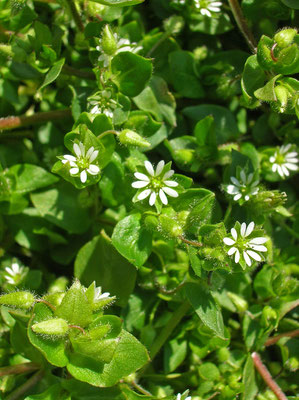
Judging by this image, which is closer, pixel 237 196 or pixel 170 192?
pixel 170 192

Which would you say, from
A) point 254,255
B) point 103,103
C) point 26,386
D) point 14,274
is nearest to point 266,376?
point 254,255

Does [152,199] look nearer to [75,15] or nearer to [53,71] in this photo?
[53,71]

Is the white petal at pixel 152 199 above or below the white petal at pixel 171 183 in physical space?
below

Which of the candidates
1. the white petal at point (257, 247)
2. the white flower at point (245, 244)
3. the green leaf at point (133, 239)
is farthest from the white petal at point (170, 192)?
the white petal at point (257, 247)

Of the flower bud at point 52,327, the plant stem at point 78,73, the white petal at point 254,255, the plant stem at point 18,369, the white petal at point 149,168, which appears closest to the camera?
the flower bud at point 52,327

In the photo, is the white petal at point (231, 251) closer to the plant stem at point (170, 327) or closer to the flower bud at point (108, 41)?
the plant stem at point (170, 327)

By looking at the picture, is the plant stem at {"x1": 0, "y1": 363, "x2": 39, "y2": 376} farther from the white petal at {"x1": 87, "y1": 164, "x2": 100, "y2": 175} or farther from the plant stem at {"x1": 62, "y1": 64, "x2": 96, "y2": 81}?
the plant stem at {"x1": 62, "y1": 64, "x2": 96, "y2": 81}
